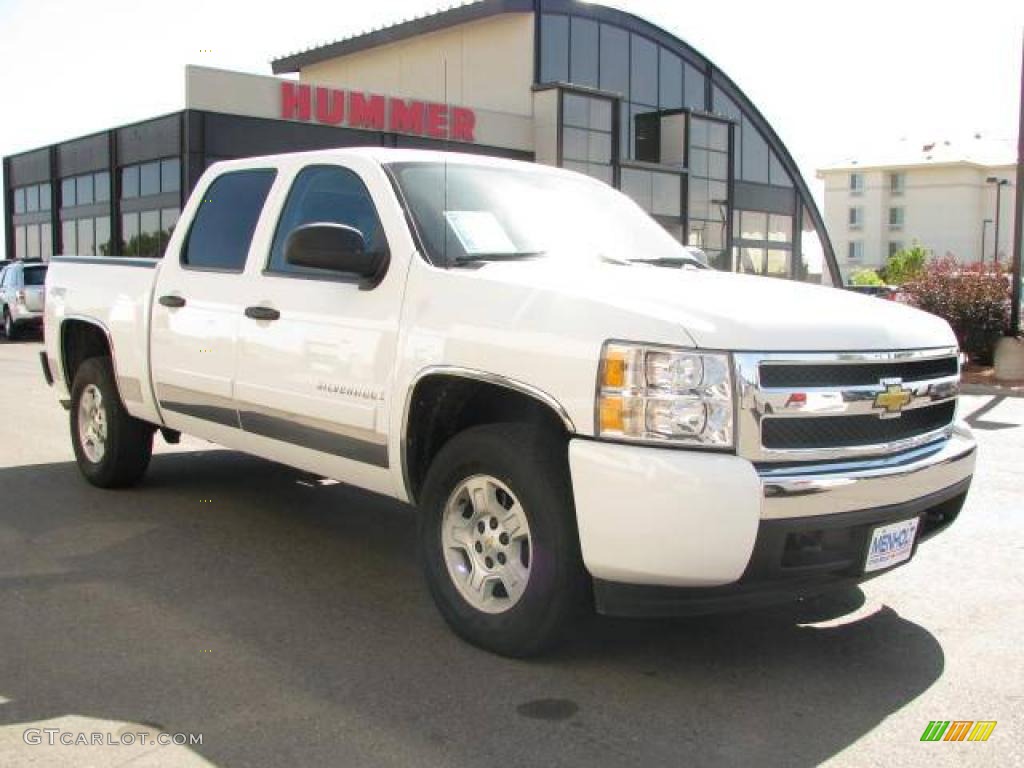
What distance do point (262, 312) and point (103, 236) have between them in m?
31.7

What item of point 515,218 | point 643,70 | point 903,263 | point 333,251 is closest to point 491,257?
point 515,218

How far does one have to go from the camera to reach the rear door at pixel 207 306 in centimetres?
551

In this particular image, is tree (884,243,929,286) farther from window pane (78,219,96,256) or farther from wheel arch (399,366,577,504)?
wheel arch (399,366,577,504)

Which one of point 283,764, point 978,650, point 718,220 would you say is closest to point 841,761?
point 978,650

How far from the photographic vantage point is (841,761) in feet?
10.7

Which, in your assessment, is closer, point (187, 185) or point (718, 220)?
point (187, 185)

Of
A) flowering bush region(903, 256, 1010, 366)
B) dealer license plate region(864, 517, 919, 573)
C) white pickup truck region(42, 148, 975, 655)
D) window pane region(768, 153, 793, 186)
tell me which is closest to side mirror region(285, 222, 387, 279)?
white pickup truck region(42, 148, 975, 655)

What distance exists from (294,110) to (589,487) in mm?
28251

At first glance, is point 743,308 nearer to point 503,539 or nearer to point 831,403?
point 831,403

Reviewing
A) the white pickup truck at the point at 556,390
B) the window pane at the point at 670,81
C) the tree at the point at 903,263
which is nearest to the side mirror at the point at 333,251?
the white pickup truck at the point at 556,390

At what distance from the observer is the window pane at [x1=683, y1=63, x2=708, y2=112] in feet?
133

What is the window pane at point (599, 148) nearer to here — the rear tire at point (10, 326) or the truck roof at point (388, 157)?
the rear tire at point (10, 326)

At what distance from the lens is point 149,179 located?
31203 millimetres

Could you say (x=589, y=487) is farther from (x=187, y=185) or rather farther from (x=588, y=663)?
(x=187, y=185)
